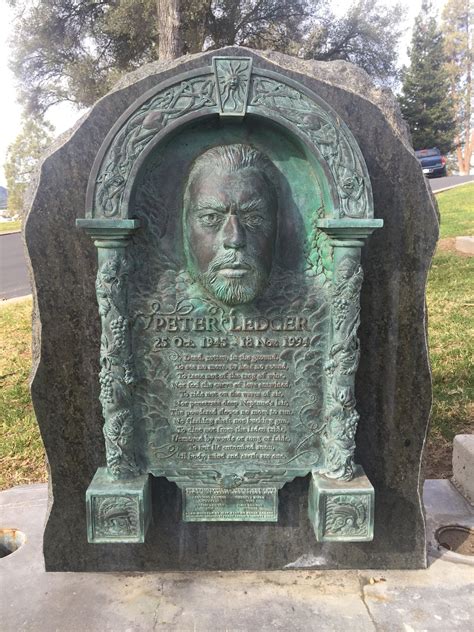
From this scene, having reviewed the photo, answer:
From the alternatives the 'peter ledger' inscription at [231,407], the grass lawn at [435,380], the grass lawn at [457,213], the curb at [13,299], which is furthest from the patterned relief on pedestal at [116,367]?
the grass lawn at [457,213]

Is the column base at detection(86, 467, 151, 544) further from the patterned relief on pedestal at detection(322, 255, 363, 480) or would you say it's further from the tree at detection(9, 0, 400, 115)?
the tree at detection(9, 0, 400, 115)

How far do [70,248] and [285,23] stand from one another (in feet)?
47.9

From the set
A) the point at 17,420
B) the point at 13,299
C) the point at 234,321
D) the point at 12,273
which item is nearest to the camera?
the point at 234,321

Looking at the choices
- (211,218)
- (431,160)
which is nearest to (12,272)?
(211,218)

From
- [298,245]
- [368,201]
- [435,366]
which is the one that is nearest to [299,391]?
[298,245]

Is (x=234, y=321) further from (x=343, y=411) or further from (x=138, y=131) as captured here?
(x=138, y=131)

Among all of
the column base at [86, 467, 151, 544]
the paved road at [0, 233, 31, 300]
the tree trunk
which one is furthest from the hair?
the tree trunk

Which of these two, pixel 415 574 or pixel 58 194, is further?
pixel 415 574

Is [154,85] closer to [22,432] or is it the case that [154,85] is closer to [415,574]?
[415,574]

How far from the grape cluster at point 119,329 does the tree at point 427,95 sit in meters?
32.2

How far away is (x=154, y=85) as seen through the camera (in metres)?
2.58

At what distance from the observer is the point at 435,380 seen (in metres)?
5.41

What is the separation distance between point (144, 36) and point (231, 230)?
43.7 ft

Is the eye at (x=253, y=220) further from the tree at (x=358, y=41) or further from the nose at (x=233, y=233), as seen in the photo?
the tree at (x=358, y=41)
